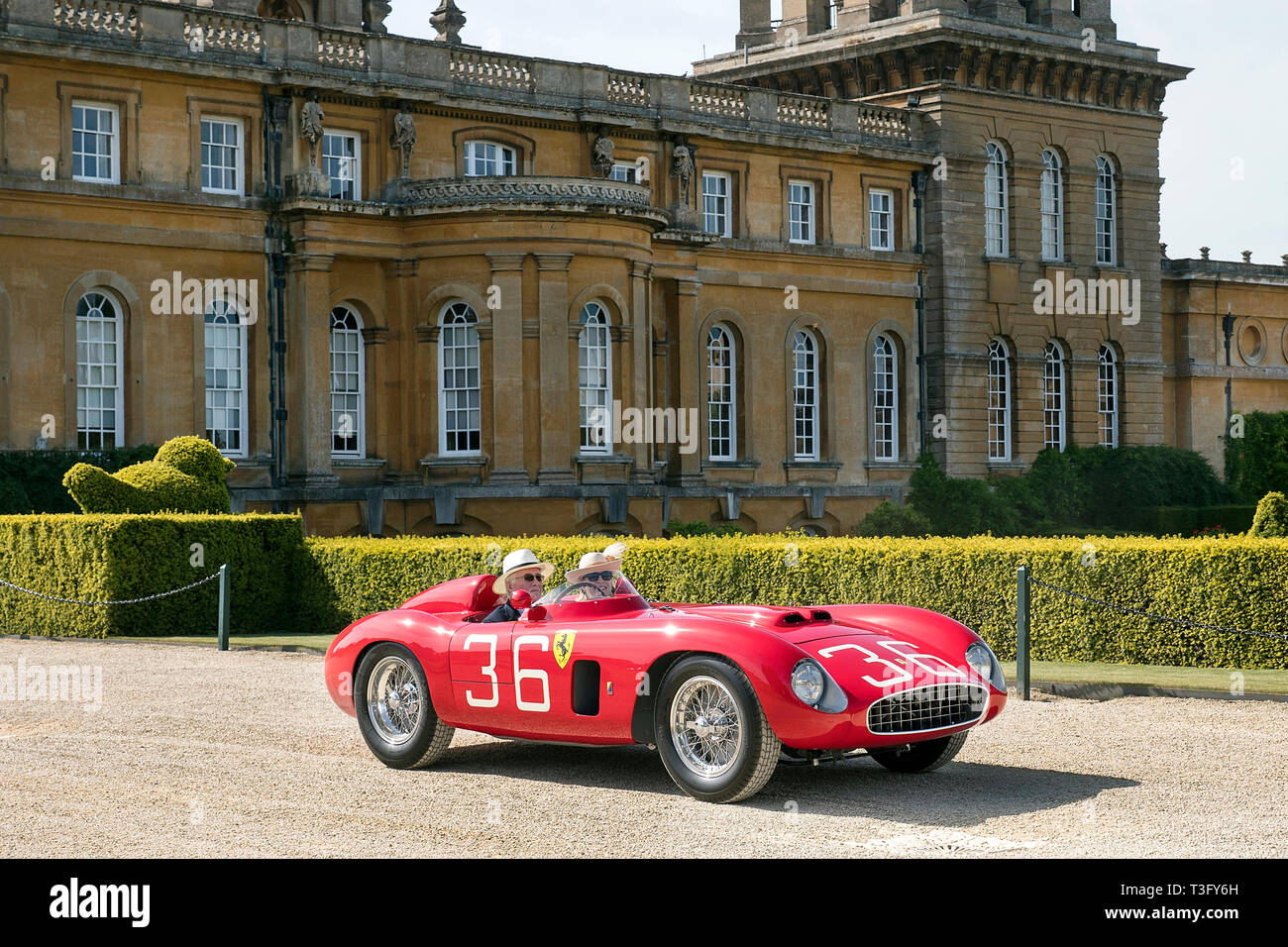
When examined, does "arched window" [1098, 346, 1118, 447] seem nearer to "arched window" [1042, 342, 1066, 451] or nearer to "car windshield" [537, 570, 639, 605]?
"arched window" [1042, 342, 1066, 451]

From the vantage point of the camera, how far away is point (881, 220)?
4000 centimetres

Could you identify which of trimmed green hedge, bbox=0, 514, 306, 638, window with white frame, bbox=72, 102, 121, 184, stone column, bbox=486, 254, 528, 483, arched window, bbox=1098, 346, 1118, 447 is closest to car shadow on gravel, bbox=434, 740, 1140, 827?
trimmed green hedge, bbox=0, 514, 306, 638

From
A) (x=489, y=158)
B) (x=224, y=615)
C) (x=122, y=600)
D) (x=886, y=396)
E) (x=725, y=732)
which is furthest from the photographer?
(x=886, y=396)

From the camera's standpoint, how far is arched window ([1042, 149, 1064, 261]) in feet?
138

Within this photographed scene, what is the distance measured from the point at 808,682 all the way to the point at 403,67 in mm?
25081

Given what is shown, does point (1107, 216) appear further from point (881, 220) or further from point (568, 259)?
point (568, 259)

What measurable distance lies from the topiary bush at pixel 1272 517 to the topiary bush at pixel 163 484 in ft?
44.2

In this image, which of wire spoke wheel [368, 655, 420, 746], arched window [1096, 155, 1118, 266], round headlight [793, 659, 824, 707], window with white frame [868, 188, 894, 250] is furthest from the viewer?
arched window [1096, 155, 1118, 266]

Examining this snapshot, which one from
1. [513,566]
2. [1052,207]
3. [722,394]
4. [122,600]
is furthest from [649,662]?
[1052,207]

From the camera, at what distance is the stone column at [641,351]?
31531 mm

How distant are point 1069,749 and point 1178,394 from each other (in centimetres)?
3893

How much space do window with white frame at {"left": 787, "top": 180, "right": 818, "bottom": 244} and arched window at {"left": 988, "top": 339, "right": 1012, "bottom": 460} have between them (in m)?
5.66

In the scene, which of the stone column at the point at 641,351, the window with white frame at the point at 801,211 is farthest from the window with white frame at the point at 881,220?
the stone column at the point at 641,351
